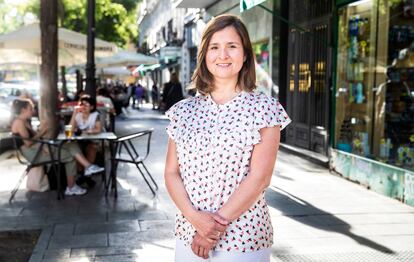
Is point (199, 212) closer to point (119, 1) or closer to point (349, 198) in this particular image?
point (349, 198)

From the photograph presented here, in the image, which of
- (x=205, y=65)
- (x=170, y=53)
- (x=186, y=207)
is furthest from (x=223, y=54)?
(x=170, y=53)

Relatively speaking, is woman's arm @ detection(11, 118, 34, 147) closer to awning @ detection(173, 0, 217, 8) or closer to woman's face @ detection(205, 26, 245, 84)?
woman's face @ detection(205, 26, 245, 84)

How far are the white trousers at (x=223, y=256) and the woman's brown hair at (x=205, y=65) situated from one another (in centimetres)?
73

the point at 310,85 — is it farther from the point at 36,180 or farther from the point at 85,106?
the point at 36,180

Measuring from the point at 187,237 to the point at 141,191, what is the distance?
5.12 meters

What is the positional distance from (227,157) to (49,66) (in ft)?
23.5

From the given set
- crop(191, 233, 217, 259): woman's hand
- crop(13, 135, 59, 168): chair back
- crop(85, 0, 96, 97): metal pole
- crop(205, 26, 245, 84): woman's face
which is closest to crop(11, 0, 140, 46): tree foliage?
crop(85, 0, 96, 97): metal pole

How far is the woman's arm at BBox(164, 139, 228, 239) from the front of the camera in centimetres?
228

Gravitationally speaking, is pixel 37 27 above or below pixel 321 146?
above

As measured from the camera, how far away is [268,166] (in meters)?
2.36

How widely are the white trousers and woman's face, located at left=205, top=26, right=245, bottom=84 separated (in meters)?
0.79

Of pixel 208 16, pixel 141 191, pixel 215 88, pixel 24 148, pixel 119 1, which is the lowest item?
pixel 141 191

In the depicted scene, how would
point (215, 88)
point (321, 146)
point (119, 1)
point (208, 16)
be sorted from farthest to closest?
point (119, 1)
point (208, 16)
point (321, 146)
point (215, 88)

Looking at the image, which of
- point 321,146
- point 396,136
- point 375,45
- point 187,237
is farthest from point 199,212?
point 321,146
